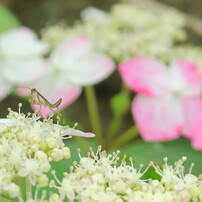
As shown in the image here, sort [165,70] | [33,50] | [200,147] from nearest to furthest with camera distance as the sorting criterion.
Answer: [200,147]
[165,70]
[33,50]

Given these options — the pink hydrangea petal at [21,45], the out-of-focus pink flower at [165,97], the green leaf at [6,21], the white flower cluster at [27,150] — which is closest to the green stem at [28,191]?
the white flower cluster at [27,150]

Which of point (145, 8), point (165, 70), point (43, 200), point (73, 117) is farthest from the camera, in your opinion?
point (73, 117)

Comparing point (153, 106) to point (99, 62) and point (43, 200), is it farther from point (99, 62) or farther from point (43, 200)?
point (43, 200)

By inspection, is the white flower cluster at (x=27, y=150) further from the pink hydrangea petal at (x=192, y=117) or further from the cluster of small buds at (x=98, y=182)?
the pink hydrangea petal at (x=192, y=117)

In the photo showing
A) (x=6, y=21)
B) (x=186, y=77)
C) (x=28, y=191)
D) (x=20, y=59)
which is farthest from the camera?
(x=6, y=21)

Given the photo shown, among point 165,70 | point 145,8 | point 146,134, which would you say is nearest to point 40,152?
point 146,134

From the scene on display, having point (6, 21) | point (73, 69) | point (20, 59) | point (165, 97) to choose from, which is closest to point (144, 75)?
point (165, 97)

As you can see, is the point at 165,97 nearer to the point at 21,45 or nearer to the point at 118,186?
the point at 21,45
